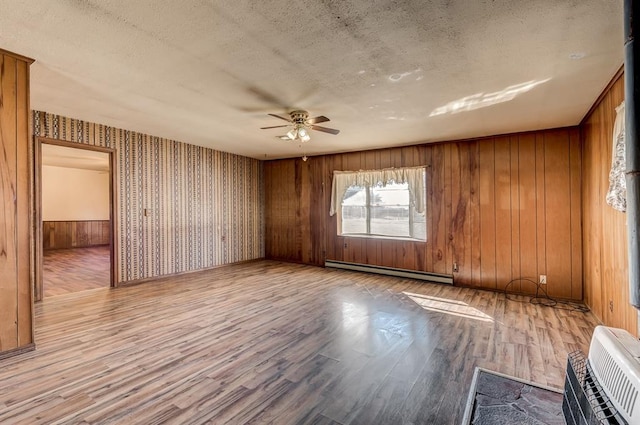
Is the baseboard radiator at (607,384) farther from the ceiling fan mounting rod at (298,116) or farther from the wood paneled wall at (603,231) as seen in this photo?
the ceiling fan mounting rod at (298,116)

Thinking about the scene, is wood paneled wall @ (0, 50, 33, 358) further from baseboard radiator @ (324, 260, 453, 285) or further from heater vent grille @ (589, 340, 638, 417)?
baseboard radiator @ (324, 260, 453, 285)

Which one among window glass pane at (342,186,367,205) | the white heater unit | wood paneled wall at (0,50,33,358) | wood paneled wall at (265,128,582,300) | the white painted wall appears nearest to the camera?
the white heater unit

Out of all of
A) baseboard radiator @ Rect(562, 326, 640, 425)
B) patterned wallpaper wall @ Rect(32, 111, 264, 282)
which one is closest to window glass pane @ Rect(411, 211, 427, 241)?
patterned wallpaper wall @ Rect(32, 111, 264, 282)

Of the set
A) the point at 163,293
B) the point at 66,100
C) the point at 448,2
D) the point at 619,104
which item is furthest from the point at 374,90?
the point at 163,293

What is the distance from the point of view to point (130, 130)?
474 cm

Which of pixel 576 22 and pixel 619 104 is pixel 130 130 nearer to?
pixel 576 22

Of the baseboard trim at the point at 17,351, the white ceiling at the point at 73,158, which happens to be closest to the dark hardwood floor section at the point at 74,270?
the baseboard trim at the point at 17,351

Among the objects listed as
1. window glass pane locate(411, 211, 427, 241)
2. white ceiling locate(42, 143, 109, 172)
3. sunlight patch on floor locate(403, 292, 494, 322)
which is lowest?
Result: sunlight patch on floor locate(403, 292, 494, 322)

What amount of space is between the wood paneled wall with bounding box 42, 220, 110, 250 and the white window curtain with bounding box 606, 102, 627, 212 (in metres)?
12.2

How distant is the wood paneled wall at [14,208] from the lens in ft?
7.80

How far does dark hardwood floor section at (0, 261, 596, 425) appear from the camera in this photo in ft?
5.97

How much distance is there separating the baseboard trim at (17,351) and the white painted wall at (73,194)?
27.3 feet

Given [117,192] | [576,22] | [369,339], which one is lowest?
[369,339]

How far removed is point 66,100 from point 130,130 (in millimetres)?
1397
